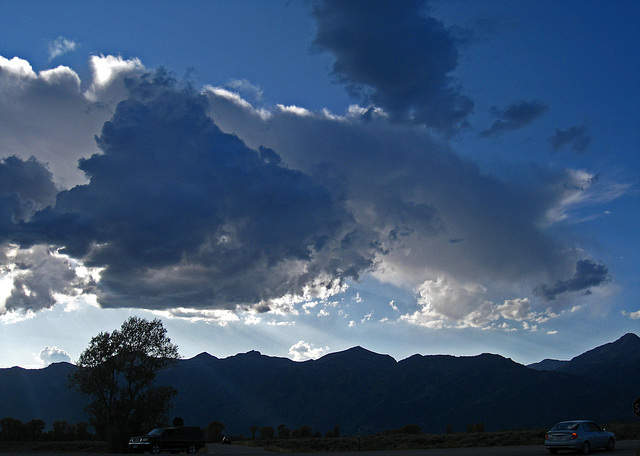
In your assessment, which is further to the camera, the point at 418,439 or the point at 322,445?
the point at 322,445

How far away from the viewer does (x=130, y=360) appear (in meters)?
53.7

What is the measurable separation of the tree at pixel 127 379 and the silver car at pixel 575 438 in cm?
3931

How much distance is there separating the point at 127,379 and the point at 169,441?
638 inches

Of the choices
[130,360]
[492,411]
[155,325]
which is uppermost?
[155,325]

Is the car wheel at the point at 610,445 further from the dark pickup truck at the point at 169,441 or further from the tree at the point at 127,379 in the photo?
the tree at the point at 127,379

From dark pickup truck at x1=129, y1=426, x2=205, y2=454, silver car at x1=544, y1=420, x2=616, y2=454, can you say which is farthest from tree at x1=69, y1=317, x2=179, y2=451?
silver car at x1=544, y1=420, x2=616, y2=454

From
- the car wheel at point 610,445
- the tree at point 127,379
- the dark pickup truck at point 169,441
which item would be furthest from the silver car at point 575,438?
the tree at point 127,379

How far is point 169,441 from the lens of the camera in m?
39.8

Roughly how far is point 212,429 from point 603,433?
10556 cm

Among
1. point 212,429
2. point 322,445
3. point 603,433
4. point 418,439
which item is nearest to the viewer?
point 603,433

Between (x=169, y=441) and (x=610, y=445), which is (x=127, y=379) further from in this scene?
(x=610, y=445)

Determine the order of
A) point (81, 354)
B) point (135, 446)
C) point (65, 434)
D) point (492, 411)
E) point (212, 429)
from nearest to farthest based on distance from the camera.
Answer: point (135, 446)
point (81, 354)
point (65, 434)
point (212, 429)
point (492, 411)

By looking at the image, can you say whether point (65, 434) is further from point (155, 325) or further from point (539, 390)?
point (539, 390)

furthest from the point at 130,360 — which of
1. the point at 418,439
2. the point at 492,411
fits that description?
the point at 492,411
